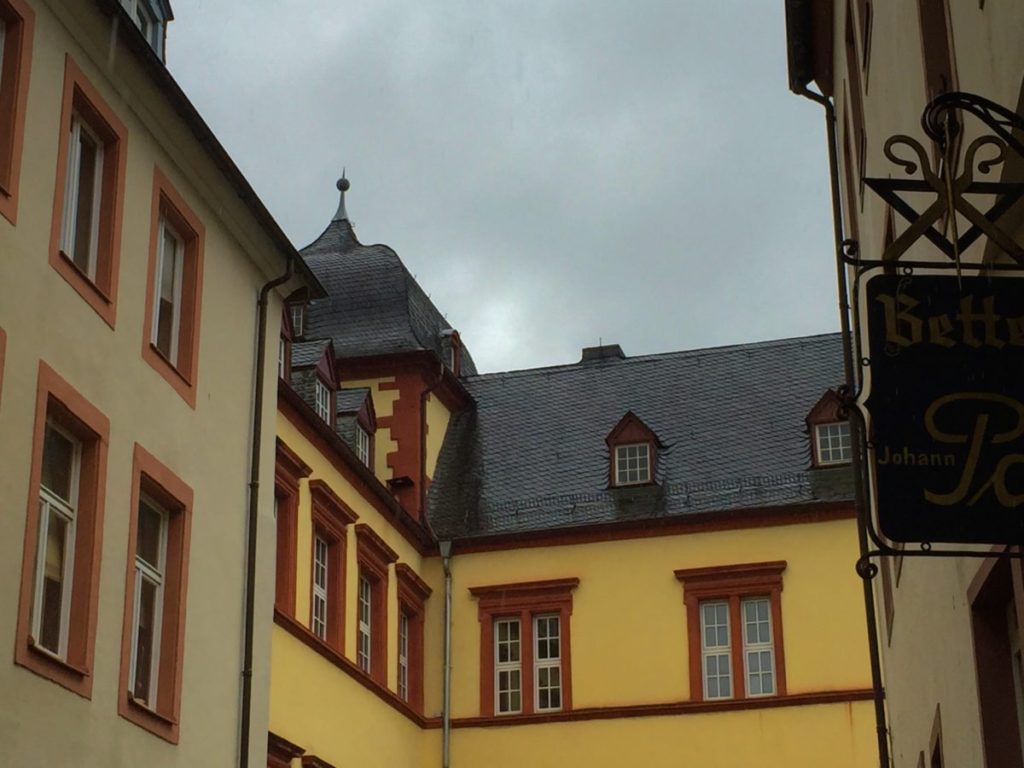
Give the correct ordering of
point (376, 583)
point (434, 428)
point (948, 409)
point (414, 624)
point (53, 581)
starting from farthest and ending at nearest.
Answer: point (434, 428) → point (414, 624) → point (376, 583) → point (53, 581) → point (948, 409)

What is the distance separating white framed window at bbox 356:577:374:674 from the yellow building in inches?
2.4

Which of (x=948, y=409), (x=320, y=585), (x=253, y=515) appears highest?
(x=320, y=585)

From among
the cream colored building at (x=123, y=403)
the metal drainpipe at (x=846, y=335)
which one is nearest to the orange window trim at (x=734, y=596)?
the metal drainpipe at (x=846, y=335)

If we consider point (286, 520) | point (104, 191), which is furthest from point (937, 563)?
point (286, 520)

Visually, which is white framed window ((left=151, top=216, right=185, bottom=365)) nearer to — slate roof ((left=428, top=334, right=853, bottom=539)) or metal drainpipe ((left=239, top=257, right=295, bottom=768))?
metal drainpipe ((left=239, top=257, right=295, bottom=768))

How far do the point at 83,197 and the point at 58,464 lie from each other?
91.6 inches

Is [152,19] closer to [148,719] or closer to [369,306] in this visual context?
[148,719]

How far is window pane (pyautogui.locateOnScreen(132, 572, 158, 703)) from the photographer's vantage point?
1491cm

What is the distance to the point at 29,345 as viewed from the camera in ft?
42.6

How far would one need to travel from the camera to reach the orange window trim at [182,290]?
15.7m

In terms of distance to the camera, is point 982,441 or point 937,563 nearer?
point 982,441

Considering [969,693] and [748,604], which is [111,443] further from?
[748,604]

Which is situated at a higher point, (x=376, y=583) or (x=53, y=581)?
(x=376, y=583)

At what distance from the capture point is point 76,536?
44.9ft
